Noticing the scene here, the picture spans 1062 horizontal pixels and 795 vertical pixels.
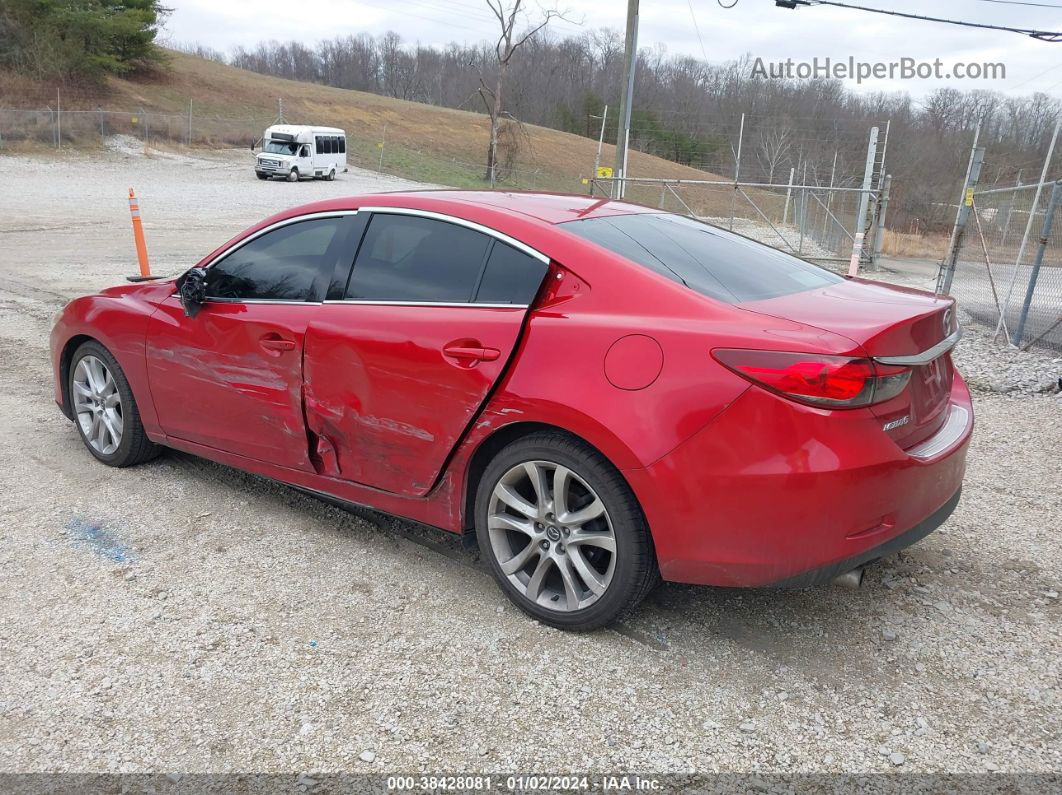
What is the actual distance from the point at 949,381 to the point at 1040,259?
6.38 metres

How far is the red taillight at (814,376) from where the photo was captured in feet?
8.40

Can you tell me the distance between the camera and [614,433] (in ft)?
9.05

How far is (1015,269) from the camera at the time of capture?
9.83 meters

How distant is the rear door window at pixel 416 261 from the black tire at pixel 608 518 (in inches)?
26.4

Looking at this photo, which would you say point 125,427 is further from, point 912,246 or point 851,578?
point 912,246

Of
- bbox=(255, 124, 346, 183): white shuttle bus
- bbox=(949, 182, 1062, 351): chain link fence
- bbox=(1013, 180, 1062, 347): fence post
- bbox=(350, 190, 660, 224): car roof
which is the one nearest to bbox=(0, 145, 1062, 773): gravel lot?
bbox=(350, 190, 660, 224): car roof

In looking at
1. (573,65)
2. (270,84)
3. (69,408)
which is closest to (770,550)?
(69,408)

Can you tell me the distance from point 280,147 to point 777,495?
1528 inches

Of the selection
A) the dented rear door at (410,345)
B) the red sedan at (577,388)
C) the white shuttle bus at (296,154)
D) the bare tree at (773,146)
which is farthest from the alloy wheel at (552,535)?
the white shuttle bus at (296,154)

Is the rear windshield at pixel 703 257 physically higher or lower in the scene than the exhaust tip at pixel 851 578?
higher

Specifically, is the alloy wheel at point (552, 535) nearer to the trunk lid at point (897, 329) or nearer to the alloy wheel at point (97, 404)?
the trunk lid at point (897, 329)

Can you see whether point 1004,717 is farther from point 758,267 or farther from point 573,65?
point 573,65

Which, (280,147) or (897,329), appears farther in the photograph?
(280,147)

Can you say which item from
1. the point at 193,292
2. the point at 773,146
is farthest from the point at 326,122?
the point at 193,292
